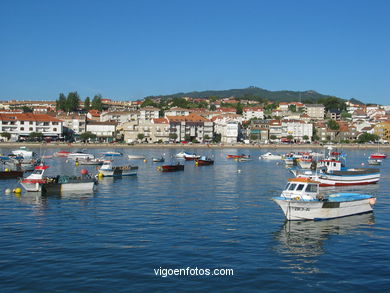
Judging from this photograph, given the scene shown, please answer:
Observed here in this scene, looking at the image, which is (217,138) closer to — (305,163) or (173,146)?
(173,146)

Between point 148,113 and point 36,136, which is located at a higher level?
point 148,113

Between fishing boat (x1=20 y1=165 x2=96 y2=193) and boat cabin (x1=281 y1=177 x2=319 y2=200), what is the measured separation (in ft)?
56.9

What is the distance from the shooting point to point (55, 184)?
121ft

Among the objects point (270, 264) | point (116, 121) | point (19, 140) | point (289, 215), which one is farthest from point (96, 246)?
point (116, 121)

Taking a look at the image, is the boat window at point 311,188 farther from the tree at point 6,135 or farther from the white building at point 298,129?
the white building at point 298,129

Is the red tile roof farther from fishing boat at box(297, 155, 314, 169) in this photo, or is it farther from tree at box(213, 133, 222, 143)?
fishing boat at box(297, 155, 314, 169)

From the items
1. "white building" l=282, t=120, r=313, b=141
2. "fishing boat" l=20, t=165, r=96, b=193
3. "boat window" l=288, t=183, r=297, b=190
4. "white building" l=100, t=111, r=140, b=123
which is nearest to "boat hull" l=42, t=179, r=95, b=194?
"fishing boat" l=20, t=165, r=96, b=193

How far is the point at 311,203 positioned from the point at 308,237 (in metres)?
3.23

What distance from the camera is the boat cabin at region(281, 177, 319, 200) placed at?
2723cm

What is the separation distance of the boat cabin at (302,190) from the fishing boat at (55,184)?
56.9 feet

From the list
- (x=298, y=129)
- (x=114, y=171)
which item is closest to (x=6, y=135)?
(x=114, y=171)

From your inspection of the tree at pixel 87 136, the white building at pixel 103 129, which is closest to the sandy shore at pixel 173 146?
the tree at pixel 87 136

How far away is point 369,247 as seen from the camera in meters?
22.1

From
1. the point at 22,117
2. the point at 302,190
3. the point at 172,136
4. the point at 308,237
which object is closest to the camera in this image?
the point at 308,237
